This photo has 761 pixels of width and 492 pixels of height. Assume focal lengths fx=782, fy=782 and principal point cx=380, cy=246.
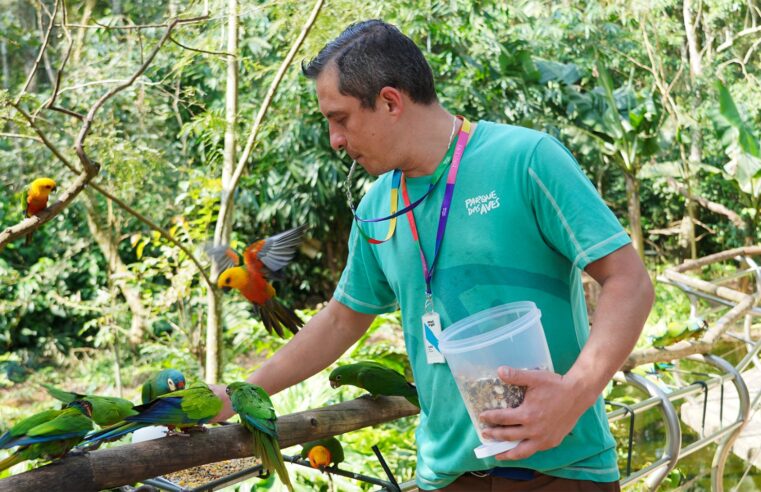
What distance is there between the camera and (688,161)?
778cm

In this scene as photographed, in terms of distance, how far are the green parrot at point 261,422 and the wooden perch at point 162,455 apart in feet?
0.06

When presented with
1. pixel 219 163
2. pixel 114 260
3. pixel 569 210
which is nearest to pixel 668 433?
pixel 569 210

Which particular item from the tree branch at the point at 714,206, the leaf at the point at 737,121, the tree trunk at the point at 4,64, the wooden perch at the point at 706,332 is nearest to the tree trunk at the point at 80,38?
the tree trunk at the point at 4,64

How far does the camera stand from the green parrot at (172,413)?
0.99 m

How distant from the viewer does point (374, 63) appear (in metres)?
1.06

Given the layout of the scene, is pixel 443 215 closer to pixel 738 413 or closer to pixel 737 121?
pixel 738 413

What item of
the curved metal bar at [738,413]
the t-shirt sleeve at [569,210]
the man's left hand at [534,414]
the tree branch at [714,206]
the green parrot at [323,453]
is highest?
the t-shirt sleeve at [569,210]

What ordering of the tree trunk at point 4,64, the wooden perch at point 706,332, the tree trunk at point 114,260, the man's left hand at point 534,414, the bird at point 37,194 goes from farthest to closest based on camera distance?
the tree trunk at point 4,64 < the tree trunk at point 114,260 < the bird at point 37,194 < the wooden perch at point 706,332 < the man's left hand at point 534,414

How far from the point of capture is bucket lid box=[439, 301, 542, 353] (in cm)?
89

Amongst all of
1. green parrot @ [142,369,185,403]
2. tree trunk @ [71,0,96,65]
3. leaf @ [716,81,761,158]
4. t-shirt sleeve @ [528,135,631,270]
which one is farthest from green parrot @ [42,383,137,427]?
leaf @ [716,81,761,158]

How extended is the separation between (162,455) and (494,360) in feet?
1.36

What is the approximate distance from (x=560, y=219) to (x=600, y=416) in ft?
1.00

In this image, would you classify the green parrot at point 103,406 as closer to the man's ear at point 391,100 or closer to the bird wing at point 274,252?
the man's ear at point 391,100

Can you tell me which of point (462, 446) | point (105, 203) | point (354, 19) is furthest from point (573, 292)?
→ point (105, 203)
